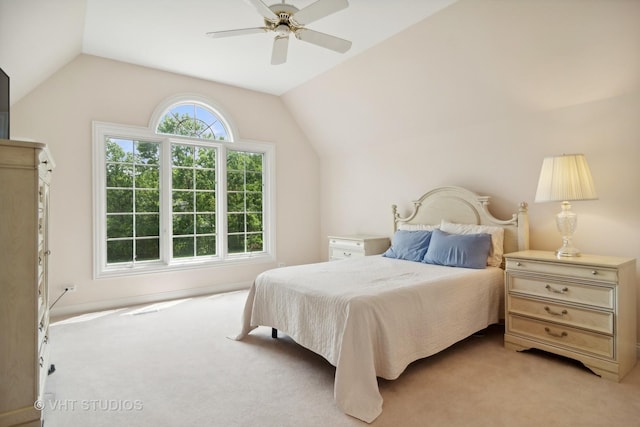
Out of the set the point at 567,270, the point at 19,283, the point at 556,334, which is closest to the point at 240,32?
the point at 19,283

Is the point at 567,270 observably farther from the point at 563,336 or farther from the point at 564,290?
the point at 563,336

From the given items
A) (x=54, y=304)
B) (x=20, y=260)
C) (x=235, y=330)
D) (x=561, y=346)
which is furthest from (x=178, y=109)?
(x=561, y=346)

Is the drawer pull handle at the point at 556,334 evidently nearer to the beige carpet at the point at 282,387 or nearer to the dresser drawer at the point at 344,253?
the beige carpet at the point at 282,387

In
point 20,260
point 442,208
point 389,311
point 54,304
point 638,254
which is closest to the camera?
point 20,260

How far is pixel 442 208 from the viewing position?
153 inches

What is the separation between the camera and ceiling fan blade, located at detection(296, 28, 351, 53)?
8.33 ft

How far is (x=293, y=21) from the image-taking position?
241cm

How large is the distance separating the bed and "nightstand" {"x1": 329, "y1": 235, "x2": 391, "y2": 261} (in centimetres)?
70

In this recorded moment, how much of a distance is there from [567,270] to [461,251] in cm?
82

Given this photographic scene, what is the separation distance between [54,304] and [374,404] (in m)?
3.58

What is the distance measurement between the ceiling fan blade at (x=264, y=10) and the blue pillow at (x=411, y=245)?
2466 mm

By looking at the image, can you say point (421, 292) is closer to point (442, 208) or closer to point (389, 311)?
point (389, 311)

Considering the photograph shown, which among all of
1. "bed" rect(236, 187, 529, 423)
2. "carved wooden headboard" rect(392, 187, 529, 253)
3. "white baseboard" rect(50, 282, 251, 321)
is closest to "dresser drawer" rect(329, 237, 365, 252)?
"carved wooden headboard" rect(392, 187, 529, 253)

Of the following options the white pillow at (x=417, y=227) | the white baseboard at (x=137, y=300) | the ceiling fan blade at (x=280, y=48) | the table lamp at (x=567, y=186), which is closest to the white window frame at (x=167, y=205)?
the white baseboard at (x=137, y=300)
